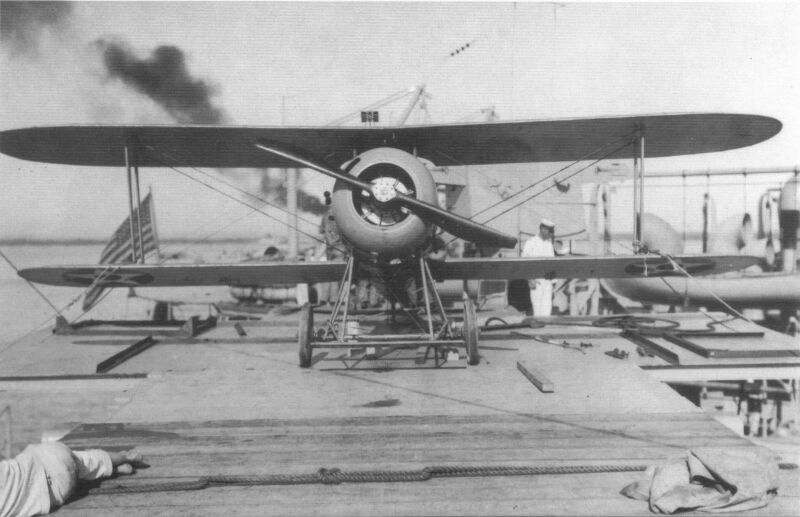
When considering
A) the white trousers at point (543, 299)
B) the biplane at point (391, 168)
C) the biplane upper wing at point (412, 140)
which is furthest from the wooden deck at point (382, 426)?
the white trousers at point (543, 299)

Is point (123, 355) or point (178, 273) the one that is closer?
point (123, 355)

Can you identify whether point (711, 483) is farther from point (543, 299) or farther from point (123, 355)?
point (543, 299)

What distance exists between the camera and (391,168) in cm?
543

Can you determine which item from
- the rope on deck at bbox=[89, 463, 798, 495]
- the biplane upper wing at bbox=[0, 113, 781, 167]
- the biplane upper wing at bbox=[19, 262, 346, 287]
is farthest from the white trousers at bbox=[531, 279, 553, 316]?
the rope on deck at bbox=[89, 463, 798, 495]

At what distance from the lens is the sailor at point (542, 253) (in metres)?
9.30

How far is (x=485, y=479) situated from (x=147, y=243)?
12263 millimetres

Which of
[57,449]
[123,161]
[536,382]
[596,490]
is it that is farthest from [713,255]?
[123,161]

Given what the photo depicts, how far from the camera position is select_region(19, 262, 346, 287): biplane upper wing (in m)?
6.26

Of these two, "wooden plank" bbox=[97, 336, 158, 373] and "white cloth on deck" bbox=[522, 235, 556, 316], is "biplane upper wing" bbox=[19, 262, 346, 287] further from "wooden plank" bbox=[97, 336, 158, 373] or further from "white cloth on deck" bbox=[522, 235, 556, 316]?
"white cloth on deck" bbox=[522, 235, 556, 316]

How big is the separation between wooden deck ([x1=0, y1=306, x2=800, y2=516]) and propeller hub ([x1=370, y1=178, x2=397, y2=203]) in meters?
1.62

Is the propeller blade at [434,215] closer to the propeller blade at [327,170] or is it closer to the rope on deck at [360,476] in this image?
the propeller blade at [327,170]

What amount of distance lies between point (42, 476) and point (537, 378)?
11.5 feet

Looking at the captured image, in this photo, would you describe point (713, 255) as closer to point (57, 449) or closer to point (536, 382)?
point (536, 382)

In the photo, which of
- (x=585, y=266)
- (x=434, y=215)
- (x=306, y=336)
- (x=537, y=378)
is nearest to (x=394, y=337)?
(x=306, y=336)
